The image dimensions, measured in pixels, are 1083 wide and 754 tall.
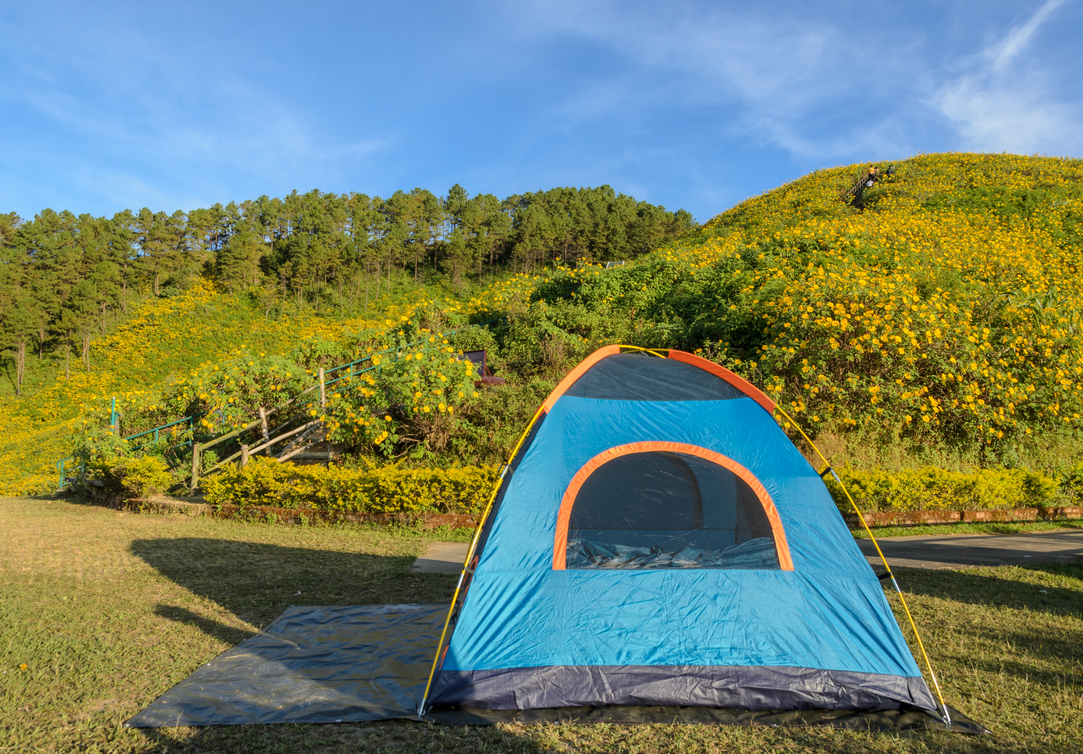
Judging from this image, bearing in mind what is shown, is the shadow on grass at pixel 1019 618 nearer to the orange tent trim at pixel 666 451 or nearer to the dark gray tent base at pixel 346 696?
the dark gray tent base at pixel 346 696

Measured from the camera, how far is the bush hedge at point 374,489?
7.68 metres

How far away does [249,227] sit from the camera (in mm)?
43156

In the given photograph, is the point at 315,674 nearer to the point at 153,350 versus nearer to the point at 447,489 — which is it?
the point at 447,489

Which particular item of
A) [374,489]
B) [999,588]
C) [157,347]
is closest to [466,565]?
[374,489]

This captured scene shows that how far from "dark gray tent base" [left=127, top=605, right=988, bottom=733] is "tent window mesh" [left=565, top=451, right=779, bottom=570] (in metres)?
0.80

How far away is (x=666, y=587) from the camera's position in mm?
3488

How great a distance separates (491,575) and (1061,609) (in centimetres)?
475

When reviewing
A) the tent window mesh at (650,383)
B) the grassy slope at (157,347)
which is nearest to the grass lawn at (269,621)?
the tent window mesh at (650,383)

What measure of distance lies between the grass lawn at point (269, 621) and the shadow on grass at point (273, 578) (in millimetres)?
23

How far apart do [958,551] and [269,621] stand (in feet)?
23.2

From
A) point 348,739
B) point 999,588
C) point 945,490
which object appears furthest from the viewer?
point 945,490

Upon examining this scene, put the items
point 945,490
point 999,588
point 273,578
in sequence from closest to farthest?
1. point 999,588
2. point 273,578
3. point 945,490

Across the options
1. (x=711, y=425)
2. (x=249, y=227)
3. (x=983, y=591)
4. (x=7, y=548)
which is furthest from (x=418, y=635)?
(x=249, y=227)

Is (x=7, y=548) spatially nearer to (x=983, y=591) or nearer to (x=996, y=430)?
(x=983, y=591)
